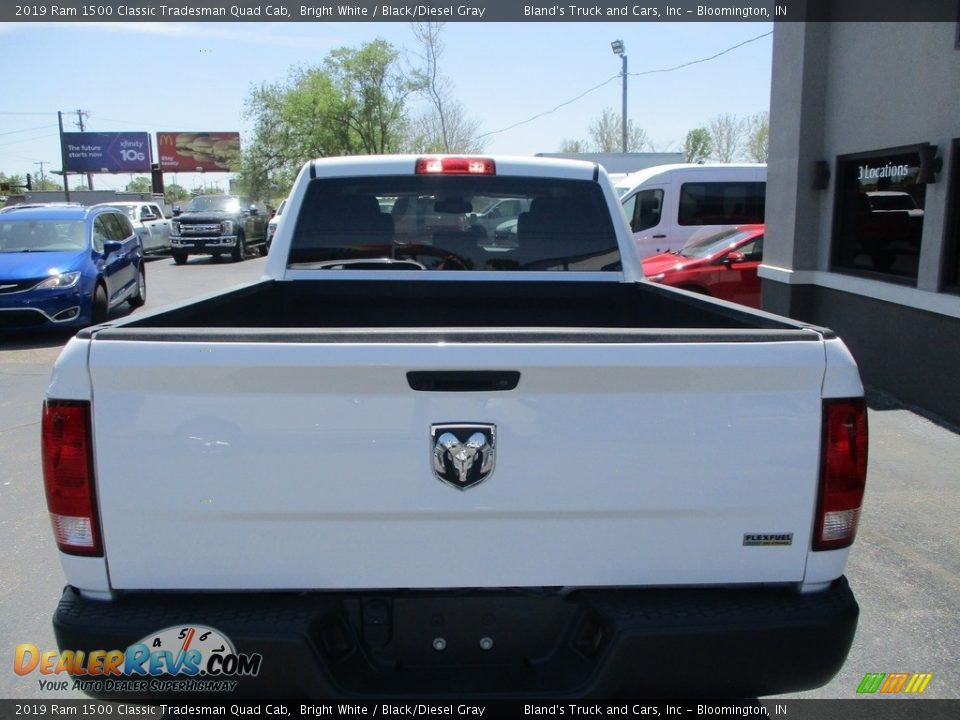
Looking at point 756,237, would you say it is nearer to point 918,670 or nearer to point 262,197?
point 918,670

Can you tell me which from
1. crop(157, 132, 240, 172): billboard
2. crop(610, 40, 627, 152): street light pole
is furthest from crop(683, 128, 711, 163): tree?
crop(157, 132, 240, 172): billboard

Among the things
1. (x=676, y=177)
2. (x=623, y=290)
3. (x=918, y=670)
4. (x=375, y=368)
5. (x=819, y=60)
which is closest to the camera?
(x=375, y=368)

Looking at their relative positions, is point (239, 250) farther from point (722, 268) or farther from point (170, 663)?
point (170, 663)

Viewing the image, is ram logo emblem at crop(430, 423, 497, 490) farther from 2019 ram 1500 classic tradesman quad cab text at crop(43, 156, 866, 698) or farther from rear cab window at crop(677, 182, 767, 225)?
rear cab window at crop(677, 182, 767, 225)

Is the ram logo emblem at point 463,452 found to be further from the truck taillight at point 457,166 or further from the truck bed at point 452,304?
the truck taillight at point 457,166

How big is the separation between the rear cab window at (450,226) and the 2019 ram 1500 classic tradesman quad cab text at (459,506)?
6.34 ft

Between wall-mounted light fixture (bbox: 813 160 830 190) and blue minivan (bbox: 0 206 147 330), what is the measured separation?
31.0 feet

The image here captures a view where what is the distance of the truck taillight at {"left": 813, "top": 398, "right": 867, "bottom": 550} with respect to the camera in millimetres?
2139

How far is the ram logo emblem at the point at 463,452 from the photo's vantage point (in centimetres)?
207

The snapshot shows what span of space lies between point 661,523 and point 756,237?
965 cm

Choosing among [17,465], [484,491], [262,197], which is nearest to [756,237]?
[17,465]

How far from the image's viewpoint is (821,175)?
359 inches

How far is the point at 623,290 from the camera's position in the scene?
158 inches

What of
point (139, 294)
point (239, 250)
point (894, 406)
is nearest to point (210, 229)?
point (239, 250)
